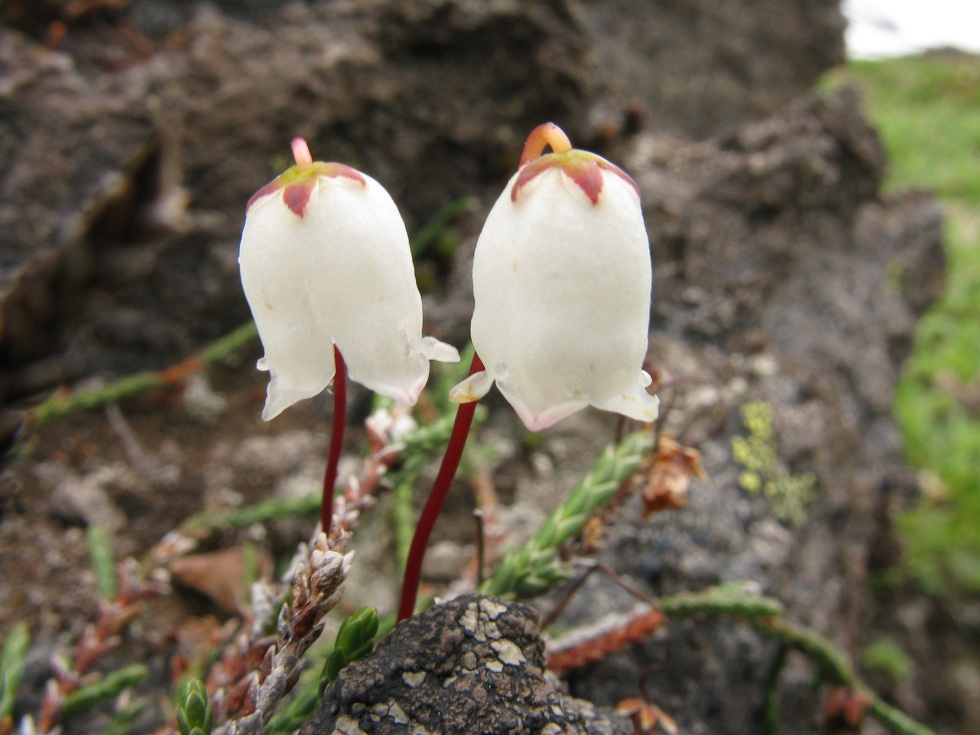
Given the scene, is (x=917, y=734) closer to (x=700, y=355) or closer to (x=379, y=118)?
(x=700, y=355)

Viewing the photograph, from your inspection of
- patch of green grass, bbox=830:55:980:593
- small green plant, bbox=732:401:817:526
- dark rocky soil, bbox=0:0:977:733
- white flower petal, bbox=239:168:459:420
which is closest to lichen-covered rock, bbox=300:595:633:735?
white flower petal, bbox=239:168:459:420

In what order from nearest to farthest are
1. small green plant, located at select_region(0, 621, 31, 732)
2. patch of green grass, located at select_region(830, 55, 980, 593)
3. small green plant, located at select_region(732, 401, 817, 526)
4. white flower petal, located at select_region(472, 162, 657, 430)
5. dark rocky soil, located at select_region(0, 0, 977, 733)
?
white flower petal, located at select_region(472, 162, 657, 430) < small green plant, located at select_region(0, 621, 31, 732) < dark rocky soil, located at select_region(0, 0, 977, 733) < small green plant, located at select_region(732, 401, 817, 526) < patch of green grass, located at select_region(830, 55, 980, 593)

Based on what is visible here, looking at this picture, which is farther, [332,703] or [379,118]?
[379,118]

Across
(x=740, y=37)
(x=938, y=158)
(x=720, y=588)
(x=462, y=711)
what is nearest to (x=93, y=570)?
(x=462, y=711)

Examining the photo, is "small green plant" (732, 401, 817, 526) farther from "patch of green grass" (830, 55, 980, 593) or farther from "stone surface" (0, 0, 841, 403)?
"patch of green grass" (830, 55, 980, 593)

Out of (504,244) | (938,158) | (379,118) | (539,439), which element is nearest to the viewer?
(504,244)

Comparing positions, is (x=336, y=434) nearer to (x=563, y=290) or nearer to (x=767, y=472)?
(x=563, y=290)

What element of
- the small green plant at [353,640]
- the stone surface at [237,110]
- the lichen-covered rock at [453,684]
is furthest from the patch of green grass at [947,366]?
the small green plant at [353,640]
